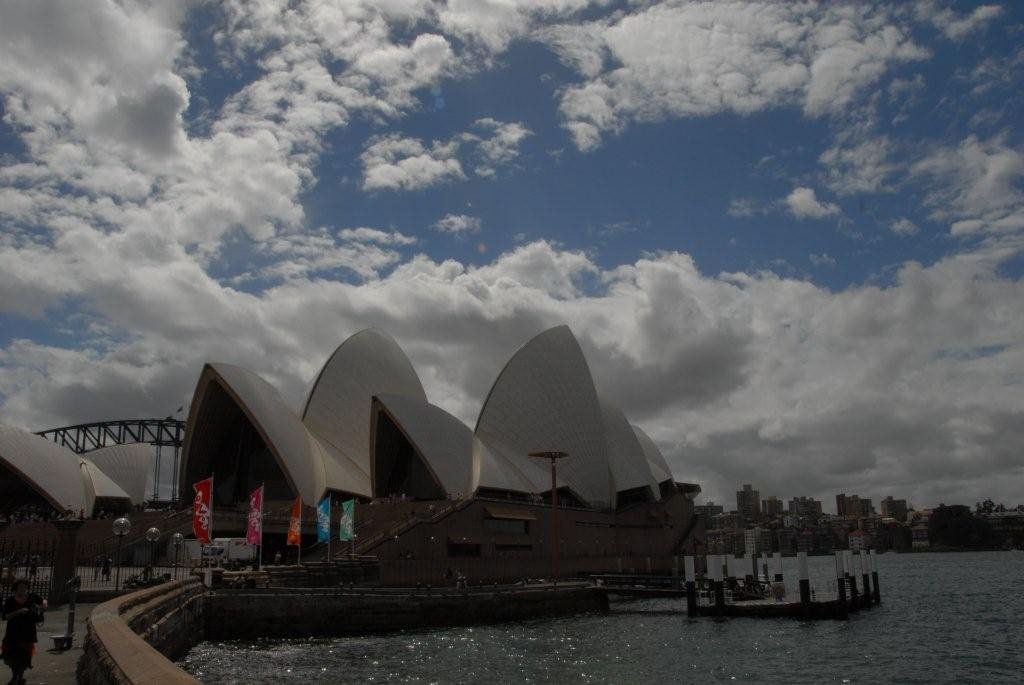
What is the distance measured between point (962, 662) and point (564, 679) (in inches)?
487

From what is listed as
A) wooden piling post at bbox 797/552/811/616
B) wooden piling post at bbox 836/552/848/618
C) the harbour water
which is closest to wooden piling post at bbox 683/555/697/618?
the harbour water

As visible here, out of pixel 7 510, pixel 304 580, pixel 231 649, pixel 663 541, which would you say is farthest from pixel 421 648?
pixel 663 541

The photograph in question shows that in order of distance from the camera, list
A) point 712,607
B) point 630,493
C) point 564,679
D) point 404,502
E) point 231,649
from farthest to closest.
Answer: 1. point 630,493
2. point 404,502
3. point 712,607
4. point 231,649
5. point 564,679

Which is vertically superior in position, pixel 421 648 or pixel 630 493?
pixel 630 493

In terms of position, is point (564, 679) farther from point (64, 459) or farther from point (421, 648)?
point (64, 459)

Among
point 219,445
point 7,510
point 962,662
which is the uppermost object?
point 219,445

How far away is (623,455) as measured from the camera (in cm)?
6856

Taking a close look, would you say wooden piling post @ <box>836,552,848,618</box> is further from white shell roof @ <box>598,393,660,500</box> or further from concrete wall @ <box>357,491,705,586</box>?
white shell roof @ <box>598,393,660,500</box>

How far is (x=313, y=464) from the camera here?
174 ft

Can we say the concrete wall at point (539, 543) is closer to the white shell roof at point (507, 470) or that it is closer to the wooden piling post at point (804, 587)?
the white shell roof at point (507, 470)

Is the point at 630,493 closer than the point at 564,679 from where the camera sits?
No

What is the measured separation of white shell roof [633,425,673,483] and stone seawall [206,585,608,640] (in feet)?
146

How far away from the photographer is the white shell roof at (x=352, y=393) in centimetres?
5856

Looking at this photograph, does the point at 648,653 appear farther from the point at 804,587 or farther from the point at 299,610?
the point at 804,587
